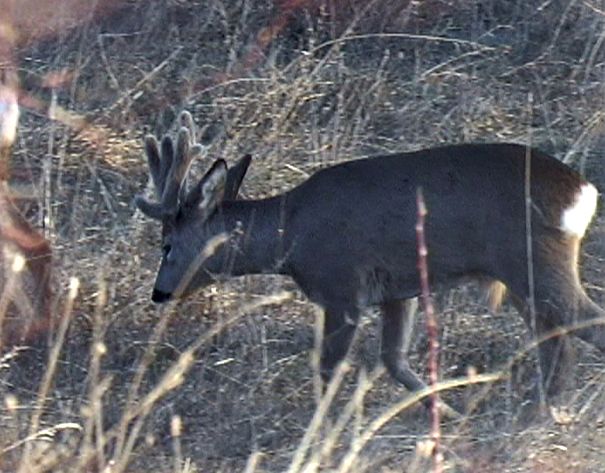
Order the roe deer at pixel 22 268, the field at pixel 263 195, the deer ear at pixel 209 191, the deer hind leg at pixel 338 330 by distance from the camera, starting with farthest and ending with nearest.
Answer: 1. the roe deer at pixel 22 268
2. the deer ear at pixel 209 191
3. the deer hind leg at pixel 338 330
4. the field at pixel 263 195

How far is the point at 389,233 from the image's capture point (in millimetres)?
7008

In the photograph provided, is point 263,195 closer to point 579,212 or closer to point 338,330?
point 338,330

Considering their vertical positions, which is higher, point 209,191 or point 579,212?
point 579,212

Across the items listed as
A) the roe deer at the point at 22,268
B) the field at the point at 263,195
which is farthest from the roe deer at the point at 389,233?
the roe deer at the point at 22,268

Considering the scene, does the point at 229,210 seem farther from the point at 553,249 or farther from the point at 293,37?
the point at 293,37

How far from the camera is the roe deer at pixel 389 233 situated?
6.81 m

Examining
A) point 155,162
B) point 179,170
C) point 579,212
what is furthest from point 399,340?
point 155,162

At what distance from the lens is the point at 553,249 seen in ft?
22.2

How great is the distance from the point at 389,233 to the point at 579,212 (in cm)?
73

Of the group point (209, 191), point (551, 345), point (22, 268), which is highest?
point (209, 191)

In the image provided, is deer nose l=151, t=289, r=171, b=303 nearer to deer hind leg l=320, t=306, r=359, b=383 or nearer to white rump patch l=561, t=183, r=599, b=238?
deer hind leg l=320, t=306, r=359, b=383

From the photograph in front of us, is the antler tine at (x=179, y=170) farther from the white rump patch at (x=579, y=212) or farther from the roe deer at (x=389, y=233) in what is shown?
the white rump patch at (x=579, y=212)

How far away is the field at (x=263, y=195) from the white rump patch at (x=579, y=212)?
605 millimetres

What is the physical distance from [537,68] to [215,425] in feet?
13.2
